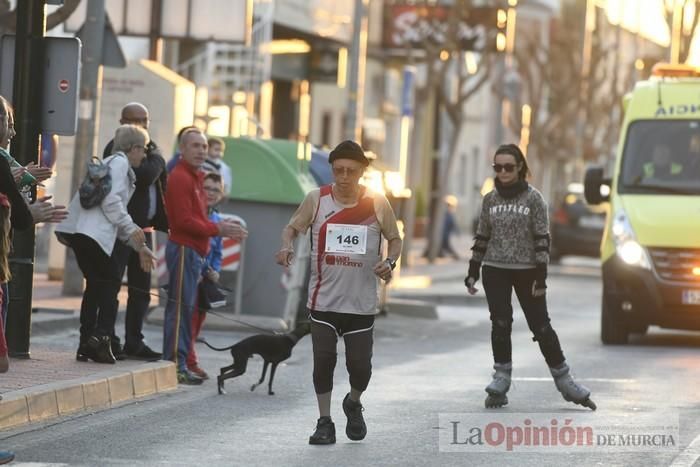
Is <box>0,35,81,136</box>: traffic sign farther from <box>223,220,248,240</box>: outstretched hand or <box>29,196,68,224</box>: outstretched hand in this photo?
<box>29,196,68,224</box>: outstretched hand

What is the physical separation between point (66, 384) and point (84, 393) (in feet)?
0.55

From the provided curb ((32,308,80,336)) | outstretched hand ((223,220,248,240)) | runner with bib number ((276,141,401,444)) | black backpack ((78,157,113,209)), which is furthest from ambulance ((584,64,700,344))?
runner with bib number ((276,141,401,444))

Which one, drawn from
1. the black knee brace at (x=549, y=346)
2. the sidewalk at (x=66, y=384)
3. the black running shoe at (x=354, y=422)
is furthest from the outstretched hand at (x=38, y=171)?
the black knee brace at (x=549, y=346)

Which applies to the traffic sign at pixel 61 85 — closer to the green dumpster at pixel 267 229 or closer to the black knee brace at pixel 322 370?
the black knee brace at pixel 322 370

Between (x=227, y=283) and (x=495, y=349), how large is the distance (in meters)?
6.14

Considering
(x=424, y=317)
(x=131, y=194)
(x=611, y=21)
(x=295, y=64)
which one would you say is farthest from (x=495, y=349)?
(x=611, y=21)

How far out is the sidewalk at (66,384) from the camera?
11.3 m

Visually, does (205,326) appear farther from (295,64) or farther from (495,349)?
(295,64)

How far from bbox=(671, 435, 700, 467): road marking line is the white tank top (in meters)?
1.83

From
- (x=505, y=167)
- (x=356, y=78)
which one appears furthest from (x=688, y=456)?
(x=356, y=78)

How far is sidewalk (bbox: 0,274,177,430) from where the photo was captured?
1134 centimetres

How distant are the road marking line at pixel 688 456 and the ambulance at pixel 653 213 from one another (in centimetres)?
783

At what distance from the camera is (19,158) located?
1383cm

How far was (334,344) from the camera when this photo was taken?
11148 millimetres
